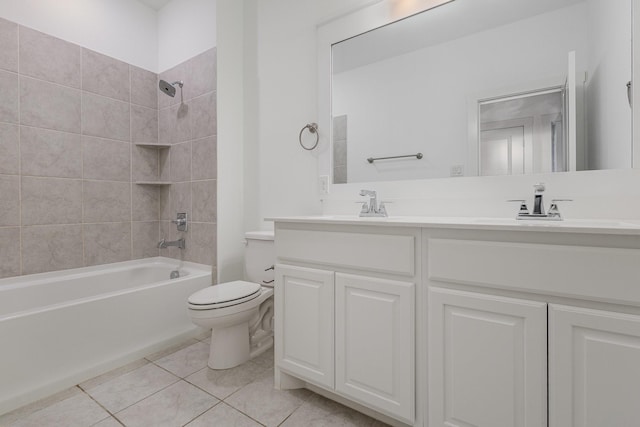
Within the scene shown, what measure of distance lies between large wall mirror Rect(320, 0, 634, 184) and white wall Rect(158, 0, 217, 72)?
1.08m

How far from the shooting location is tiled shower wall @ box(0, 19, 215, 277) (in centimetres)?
187

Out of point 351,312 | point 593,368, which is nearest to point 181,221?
point 351,312

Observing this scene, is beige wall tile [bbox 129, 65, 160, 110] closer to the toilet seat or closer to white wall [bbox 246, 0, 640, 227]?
white wall [bbox 246, 0, 640, 227]

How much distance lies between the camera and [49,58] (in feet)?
6.58

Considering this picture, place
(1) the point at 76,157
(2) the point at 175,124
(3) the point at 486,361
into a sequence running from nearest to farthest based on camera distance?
(3) the point at 486,361
(1) the point at 76,157
(2) the point at 175,124

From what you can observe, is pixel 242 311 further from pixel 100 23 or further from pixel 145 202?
pixel 100 23

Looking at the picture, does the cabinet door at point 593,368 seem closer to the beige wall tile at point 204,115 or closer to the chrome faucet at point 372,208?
the chrome faucet at point 372,208

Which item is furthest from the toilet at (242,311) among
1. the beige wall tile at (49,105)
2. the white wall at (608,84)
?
the white wall at (608,84)

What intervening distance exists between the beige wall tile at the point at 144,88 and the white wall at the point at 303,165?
99 cm

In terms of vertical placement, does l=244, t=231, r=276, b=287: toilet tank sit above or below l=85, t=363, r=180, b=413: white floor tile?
above

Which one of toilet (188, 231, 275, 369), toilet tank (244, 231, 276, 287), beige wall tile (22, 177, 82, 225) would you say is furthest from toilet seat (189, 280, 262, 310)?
beige wall tile (22, 177, 82, 225)

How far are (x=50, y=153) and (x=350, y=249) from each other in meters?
2.23

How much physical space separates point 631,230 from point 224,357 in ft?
5.93

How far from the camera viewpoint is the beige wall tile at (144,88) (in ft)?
8.09
